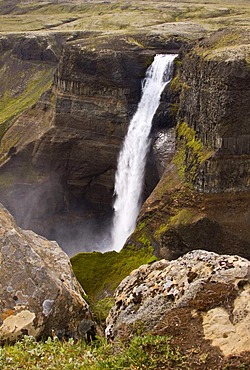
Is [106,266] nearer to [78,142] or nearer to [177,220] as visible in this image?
[177,220]

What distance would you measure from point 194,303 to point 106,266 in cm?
1828

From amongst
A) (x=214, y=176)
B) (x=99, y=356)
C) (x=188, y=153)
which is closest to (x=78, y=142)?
(x=188, y=153)

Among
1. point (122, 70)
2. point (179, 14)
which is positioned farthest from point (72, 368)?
point (179, 14)

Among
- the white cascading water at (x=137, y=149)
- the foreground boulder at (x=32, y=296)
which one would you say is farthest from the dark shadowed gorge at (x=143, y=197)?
the white cascading water at (x=137, y=149)

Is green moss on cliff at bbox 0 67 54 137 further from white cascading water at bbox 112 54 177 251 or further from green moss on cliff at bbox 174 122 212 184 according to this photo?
green moss on cliff at bbox 174 122 212 184

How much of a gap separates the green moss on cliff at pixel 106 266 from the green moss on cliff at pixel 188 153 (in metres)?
5.19

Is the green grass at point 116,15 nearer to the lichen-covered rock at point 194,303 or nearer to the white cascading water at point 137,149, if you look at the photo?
the white cascading water at point 137,149

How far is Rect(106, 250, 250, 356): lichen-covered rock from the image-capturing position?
296 inches

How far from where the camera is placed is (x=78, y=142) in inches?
1811

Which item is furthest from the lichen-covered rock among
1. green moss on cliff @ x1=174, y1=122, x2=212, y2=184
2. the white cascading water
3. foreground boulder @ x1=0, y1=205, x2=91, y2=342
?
the white cascading water

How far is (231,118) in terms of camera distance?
84.0 feet

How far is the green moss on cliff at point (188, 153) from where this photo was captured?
90.5 ft

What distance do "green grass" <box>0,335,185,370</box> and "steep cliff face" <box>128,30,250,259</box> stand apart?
60.6 ft

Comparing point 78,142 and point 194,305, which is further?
point 78,142
